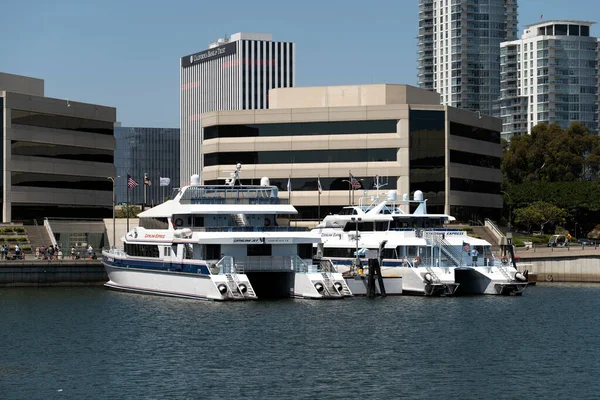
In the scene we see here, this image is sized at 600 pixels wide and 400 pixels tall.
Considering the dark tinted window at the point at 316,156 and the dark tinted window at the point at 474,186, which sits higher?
the dark tinted window at the point at 316,156

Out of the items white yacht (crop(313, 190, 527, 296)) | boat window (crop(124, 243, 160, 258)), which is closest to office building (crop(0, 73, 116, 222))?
boat window (crop(124, 243, 160, 258))

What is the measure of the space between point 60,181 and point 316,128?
2613 cm

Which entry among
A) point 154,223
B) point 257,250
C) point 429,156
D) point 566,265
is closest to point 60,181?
point 154,223

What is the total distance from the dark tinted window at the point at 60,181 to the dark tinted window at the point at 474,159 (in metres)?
36.3

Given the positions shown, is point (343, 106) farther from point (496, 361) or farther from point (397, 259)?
point (496, 361)

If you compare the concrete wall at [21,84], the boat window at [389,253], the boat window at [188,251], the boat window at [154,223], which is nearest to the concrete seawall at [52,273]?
the boat window at [154,223]

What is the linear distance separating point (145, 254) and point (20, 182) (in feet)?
122

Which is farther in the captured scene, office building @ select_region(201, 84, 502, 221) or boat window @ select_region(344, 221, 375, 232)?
office building @ select_region(201, 84, 502, 221)

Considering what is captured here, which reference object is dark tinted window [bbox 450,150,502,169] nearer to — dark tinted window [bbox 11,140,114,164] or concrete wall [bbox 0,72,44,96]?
dark tinted window [bbox 11,140,114,164]

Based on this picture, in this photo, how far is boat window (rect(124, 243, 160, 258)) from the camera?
76062mm

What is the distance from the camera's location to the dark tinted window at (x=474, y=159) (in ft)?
398

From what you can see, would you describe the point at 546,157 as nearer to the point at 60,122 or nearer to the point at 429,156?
the point at 429,156

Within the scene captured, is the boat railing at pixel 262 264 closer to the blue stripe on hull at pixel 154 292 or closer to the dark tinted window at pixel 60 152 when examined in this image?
the blue stripe on hull at pixel 154 292

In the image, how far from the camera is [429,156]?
386 ft
